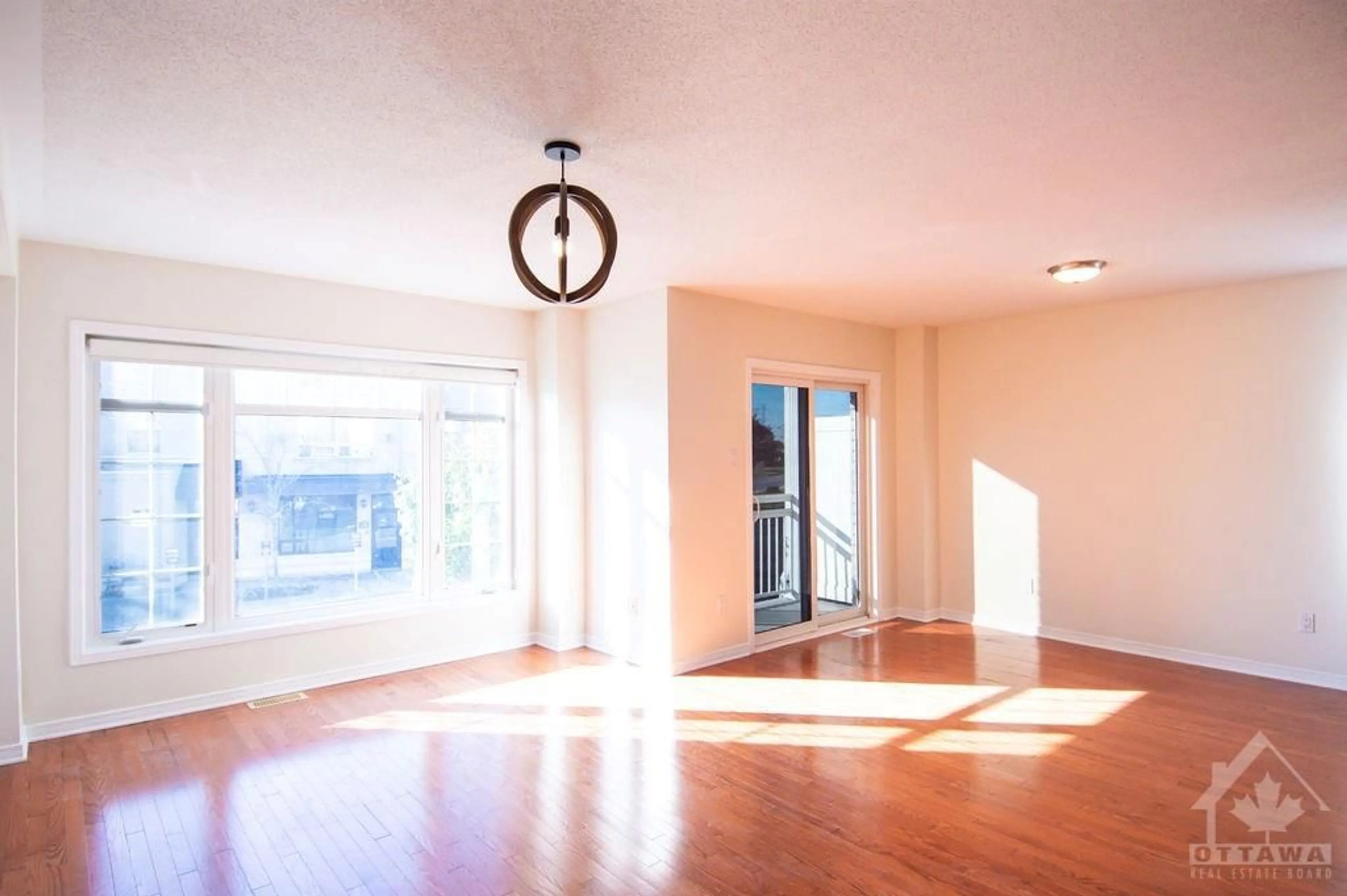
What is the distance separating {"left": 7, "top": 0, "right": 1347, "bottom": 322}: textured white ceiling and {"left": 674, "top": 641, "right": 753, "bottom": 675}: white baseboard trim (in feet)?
8.63

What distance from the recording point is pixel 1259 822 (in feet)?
9.36

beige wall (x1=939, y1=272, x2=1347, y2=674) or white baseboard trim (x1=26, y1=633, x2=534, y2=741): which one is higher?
beige wall (x1=939, y1=272, x2=1347, y2=674)

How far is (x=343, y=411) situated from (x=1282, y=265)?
5.95m

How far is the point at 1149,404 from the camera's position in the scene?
5195 mm

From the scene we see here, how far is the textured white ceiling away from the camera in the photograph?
1901mm

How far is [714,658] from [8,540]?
397 centimetres

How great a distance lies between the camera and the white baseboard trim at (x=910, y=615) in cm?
630

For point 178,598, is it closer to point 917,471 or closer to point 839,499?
point 839,499

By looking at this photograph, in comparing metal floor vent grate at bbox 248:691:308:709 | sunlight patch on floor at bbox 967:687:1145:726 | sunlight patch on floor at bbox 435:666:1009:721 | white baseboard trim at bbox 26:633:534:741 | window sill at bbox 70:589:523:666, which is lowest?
sunlight patch on floor at bbox 967:687:1145:726

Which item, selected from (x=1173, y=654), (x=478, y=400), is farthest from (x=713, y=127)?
(x=1173, y=654)

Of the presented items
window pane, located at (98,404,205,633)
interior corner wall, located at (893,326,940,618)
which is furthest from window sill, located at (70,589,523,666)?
interior corner wall, located at (893,326,940,618)

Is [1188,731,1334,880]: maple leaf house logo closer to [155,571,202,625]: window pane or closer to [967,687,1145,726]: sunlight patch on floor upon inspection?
[967,687,1145,726]: sunlight patch on floor

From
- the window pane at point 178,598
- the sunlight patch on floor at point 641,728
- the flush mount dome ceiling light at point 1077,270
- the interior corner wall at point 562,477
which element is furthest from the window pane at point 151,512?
the flush mount dome ceiling light at point 1077,270

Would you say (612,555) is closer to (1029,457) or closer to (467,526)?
(467,526)
